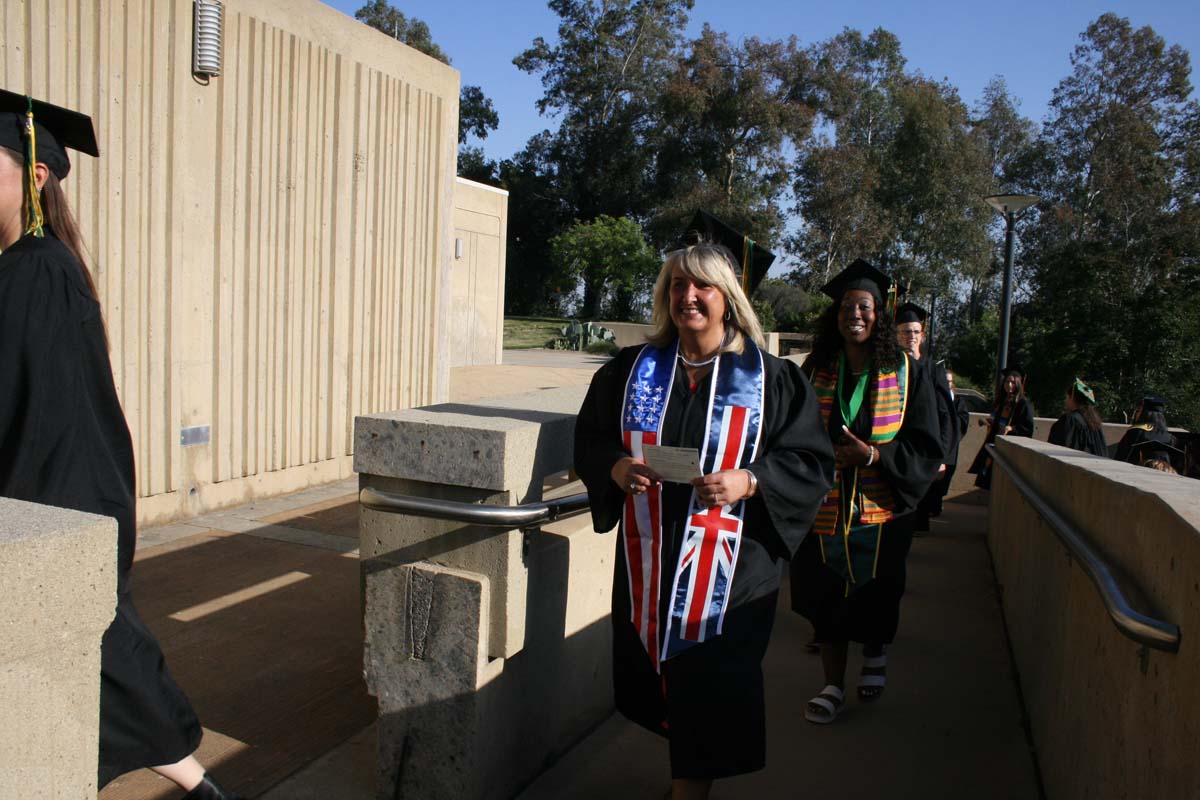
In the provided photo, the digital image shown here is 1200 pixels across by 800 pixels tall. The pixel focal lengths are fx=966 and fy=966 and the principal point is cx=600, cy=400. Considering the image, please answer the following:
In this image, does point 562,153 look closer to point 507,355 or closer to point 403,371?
point 507,355

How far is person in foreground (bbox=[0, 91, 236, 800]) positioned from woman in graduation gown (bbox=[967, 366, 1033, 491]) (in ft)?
25.3

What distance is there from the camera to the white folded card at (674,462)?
273 cm

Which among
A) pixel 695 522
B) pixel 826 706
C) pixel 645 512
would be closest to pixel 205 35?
pixel 645 512

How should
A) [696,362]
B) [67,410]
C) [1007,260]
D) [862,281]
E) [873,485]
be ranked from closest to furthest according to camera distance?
[67,410] < [696,362] < [873,485] < [862,281] < [1007,260]

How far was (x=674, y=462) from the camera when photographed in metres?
2.75

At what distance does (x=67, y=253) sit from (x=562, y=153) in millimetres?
45582

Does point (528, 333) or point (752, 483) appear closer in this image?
point (752, 483)

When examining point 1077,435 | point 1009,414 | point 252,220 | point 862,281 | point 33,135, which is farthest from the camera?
point 1009,414

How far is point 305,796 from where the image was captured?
3.29 meters

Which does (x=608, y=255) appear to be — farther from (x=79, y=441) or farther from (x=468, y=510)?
(x=79, y=441)

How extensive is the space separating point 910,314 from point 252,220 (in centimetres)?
501

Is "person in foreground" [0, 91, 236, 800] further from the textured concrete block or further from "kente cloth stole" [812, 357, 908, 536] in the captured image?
"kente cloth stole" [812, 357, 908, 536]

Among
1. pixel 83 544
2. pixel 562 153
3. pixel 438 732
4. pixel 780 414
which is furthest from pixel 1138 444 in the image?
pixel 562 153

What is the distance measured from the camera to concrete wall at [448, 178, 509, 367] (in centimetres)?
1892
